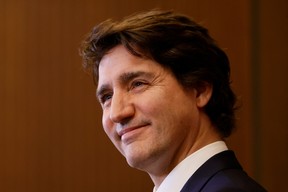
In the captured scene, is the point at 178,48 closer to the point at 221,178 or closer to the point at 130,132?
the point at 130,132

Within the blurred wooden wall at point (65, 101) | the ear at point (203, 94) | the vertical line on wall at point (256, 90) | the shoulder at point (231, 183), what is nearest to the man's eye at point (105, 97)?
the ear at point (203, 94)

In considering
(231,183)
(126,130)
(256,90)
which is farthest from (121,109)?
(256,90)

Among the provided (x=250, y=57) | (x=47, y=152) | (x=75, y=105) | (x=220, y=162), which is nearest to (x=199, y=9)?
(x=250, y=57)

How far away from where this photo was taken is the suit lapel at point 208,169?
1.00 meters

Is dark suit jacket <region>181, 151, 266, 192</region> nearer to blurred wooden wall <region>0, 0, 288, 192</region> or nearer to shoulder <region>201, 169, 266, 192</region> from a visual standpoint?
shoulder <region>201, 169, 266, 192</region>

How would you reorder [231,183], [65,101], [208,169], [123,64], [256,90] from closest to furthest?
[231,183] < [208,169] < [123,64] < [65,101] < [256,90]

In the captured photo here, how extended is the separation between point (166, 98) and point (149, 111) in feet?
0.18

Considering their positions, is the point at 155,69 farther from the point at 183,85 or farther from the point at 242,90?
the point at 242,90

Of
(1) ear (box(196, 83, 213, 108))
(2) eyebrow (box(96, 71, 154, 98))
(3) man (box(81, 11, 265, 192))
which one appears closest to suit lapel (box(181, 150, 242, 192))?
(3) man (box(81, 11, 265, 192))

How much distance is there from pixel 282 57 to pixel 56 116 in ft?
3.25

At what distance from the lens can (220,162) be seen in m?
1.02

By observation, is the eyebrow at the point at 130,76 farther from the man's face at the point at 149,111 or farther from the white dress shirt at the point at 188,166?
the white dress shirt at the point at 188,166

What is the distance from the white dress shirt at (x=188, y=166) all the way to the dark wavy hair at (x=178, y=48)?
0.12 meters

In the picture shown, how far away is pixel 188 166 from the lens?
107 cm
